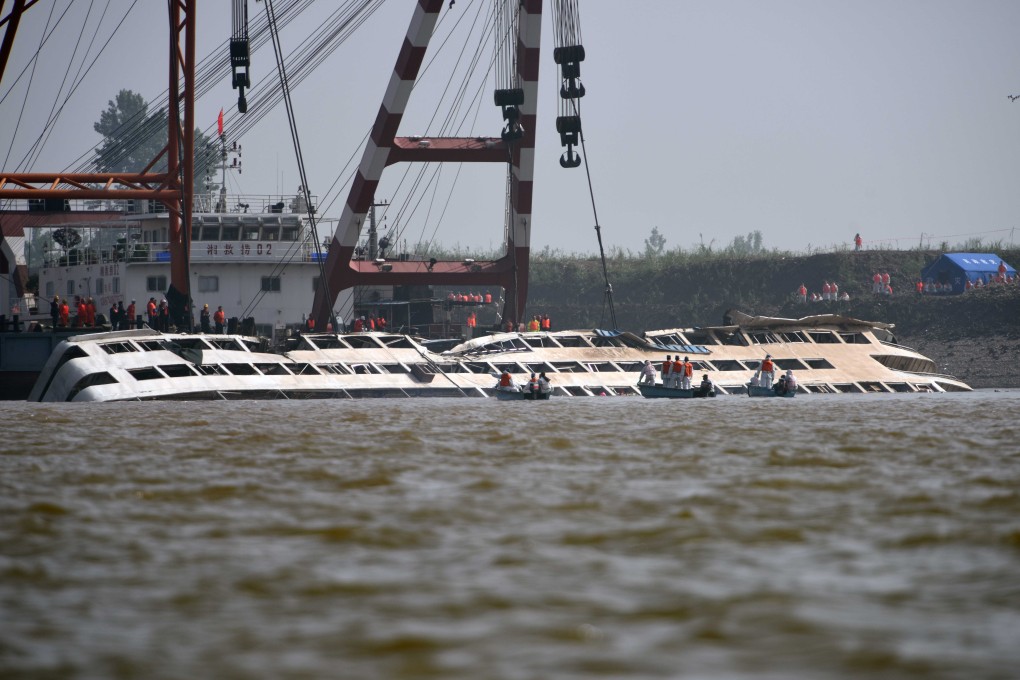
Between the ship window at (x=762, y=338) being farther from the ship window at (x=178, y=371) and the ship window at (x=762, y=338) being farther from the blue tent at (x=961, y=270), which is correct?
the blue tent at (x=961, y=270)

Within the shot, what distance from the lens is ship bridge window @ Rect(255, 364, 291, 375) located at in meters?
51.6

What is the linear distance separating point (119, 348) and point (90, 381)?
122 inches

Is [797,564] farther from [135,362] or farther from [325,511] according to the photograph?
[135,362]

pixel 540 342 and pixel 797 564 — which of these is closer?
pixel 797 564

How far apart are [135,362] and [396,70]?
19.2m

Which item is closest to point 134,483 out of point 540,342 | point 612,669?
point 612,669

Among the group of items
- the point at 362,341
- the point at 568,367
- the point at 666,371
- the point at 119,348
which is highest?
the point at 362,341

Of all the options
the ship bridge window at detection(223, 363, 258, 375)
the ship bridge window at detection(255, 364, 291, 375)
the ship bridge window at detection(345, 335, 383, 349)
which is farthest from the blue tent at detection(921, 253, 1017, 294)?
the ship bridge window at detection(223, 363, 258, 375)

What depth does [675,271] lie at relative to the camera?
12325cm

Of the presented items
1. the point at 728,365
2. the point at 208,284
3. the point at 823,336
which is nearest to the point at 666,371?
the point at 728,365

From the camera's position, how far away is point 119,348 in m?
49.8

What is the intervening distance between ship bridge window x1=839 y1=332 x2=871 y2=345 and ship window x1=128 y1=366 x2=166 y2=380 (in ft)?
116

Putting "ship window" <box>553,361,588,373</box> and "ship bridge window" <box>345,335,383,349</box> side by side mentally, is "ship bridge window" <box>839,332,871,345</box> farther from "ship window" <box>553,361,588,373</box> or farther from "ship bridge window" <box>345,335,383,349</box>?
"ship bridge window" <box>345,335,383,349</box>

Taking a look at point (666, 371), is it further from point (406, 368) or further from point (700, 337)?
point (700, 337)
